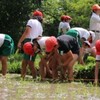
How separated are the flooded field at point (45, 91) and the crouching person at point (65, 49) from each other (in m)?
0.80

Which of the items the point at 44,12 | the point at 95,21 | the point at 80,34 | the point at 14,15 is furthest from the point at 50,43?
the point at 44,12

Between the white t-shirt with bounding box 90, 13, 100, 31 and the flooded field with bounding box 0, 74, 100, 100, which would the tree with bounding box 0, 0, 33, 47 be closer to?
the white t-shirt with bounding box 90, 13, 100, 31

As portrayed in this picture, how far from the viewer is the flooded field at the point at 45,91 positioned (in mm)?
7219

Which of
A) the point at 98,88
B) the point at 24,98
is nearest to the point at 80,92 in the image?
the point at 98,88

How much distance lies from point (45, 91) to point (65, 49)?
6.85ft

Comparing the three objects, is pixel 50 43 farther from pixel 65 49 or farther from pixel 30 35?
pixel 30 35

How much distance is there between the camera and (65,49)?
9906 millimetres

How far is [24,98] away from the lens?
7.05 meters

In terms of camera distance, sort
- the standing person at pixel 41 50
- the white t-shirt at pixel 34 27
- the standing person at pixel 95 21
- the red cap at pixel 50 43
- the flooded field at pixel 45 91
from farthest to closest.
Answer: the standing person at pixel 95 21
the white t-shirt at pixel 34 27
the standing person at pixel 41 50
the red cap at pixel 50 43
the flooded field at pixel 45 91

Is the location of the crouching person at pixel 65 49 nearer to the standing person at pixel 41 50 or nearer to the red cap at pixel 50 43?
the red cap at pixel 50 43

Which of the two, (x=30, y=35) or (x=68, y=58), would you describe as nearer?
(x=68, y=58)

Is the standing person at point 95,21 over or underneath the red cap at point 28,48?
over

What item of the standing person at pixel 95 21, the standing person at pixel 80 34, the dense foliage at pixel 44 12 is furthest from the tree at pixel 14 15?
the standing person at pixel 80 34

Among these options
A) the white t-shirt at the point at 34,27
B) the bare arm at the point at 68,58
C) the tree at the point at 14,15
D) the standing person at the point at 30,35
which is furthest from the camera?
the tree at the point at 14,15
